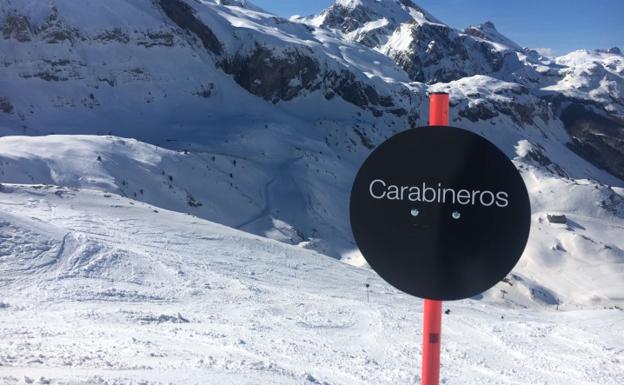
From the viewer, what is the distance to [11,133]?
45875 mm

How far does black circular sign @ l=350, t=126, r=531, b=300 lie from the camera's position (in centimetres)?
251

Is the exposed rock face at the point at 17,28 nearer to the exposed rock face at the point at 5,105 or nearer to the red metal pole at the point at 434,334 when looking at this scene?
the exposed rock face at the point at 5,105

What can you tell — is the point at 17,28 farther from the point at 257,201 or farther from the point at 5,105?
the point at 257,201

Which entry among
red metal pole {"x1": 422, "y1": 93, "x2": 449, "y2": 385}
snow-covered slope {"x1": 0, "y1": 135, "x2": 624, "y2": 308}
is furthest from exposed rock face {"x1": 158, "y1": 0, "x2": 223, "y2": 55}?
red metal pole {"x1": 422, "y1": 93, "x2": 449, "y2": 385}

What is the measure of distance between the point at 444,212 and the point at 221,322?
674 cm

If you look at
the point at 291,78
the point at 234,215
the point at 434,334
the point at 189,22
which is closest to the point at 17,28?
the point at 189,22

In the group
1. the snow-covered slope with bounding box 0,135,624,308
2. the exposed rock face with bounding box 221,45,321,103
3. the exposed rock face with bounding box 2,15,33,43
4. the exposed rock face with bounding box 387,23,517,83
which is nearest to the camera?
the snow-covered slope with bounding box 0,135,624,308

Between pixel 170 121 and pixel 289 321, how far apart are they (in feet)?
170

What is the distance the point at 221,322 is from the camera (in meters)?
8.69

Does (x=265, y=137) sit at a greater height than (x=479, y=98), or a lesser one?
lesser

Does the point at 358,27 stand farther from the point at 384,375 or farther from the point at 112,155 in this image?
the point at 384,375

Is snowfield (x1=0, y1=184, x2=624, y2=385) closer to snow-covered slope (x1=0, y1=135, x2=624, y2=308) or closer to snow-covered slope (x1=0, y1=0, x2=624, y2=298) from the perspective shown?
snow-covered slope (x1=0, y1=135, x2=624, y2=308)

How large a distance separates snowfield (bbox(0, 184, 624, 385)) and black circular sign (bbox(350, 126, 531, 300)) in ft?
10.7

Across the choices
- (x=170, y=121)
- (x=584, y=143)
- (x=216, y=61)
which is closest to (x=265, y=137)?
(x=170, y=121)
